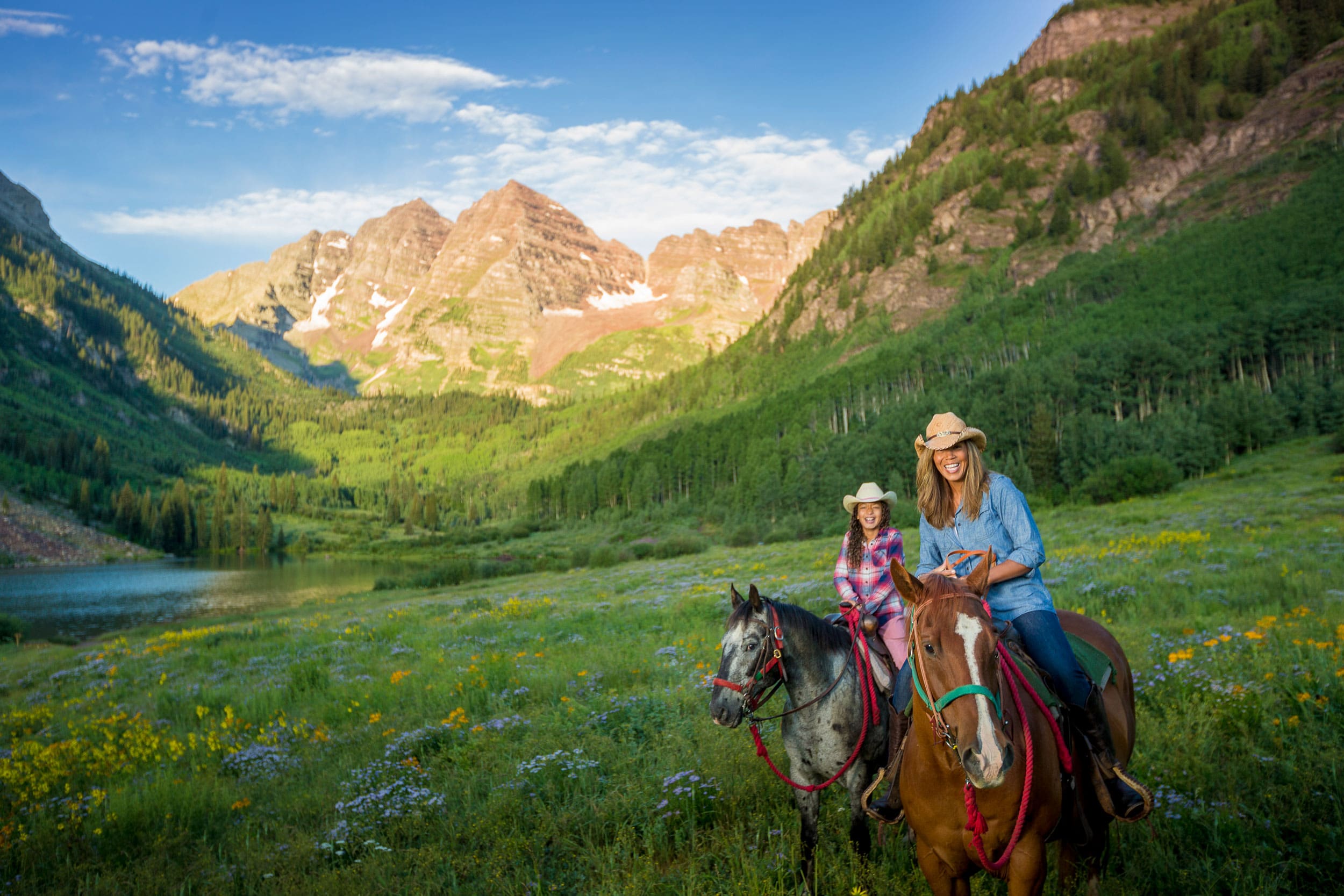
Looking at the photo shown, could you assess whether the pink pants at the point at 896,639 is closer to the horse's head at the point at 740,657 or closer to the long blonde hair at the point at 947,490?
the horse's head at the point at 740,657

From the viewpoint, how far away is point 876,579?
6.38 meters

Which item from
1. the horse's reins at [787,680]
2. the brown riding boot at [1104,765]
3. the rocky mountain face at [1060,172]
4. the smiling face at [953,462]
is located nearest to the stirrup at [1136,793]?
the brown riding boot at [1104,765]

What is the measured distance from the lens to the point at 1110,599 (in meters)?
13.6

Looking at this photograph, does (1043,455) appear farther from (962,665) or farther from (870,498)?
(962,665)

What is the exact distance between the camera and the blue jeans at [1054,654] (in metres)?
4.24

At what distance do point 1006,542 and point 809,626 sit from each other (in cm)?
200

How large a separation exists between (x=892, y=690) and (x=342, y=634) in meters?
22.0

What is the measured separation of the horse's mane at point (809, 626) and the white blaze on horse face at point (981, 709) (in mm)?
2373

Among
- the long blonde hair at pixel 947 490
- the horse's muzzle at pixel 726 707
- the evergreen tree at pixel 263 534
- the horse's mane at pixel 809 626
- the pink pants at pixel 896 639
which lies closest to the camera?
the long blonde hair at pixel 947 490

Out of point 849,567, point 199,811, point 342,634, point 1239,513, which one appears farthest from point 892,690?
point 1239,513

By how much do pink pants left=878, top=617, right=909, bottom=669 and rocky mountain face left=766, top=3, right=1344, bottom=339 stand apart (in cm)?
14588

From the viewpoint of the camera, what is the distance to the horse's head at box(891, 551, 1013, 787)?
3.02 metres

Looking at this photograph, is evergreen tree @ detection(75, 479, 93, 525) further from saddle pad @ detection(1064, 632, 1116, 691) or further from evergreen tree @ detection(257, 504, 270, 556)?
saddle pad @ detection(1064, 632, 1116, 691)

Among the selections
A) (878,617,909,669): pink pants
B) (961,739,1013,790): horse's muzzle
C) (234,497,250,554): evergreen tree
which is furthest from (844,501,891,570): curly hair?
(234,497,250,554): evergreen tree
